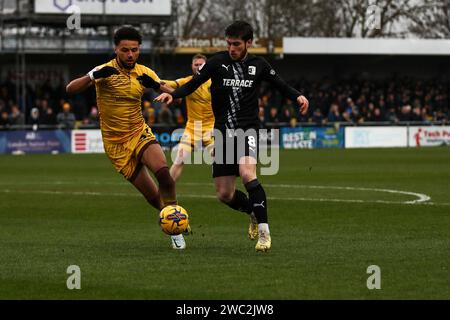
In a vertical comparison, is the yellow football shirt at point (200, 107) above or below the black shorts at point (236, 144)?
above

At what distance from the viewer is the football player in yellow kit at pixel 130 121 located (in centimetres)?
1227

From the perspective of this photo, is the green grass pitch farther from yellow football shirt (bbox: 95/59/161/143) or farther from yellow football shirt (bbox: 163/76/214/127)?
yellow football shirt (bbox: 163/76/214/127)

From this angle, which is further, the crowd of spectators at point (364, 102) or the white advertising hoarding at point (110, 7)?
the crowd of spectators at point (364, 102)

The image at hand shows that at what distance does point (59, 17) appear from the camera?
4759 centimetres

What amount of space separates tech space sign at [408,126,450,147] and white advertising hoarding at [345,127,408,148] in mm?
306

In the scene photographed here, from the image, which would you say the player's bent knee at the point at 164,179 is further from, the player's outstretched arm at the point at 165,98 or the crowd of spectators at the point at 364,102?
the crowd of spectators at the point at 364,102

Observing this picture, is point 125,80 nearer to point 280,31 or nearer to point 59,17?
point 59,17

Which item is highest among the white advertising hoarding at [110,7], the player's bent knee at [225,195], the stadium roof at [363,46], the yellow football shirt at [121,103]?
the white advertising hoarding at [110,7]

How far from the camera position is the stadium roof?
54.7 metres

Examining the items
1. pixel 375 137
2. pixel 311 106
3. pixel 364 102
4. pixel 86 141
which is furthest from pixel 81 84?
pixel 364 102

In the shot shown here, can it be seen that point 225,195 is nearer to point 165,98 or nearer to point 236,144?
point 236,144

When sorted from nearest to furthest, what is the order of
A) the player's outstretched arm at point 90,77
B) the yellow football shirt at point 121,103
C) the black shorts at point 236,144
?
the black shorts at point 236,144, the player's outstretched arm at point 90,77, the yellow football shirt at point 121,103

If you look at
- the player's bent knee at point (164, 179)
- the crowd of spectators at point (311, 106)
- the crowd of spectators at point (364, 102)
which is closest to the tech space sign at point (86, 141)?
the crowd of spectators at point (311, 106)

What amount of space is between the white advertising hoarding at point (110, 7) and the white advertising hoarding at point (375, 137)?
9849 millimetres
